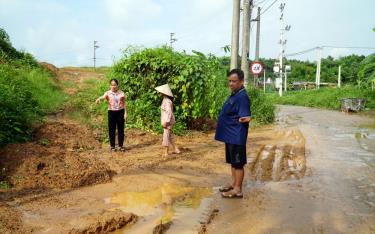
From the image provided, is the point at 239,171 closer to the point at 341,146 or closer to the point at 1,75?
the point at 341,146

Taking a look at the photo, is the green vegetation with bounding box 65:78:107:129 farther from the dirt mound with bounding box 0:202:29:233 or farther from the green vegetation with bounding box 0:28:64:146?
the dirt mound with bounding box 0:202:29:233

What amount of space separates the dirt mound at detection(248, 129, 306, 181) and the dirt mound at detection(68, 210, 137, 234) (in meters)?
2.92

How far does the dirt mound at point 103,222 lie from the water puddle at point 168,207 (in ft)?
0.34

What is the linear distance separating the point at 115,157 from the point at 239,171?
335 cm

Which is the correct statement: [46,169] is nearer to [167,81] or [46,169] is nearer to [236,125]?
[236,125]

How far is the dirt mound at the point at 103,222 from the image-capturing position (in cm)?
447

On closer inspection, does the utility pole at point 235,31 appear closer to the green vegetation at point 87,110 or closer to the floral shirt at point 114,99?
the green vegetation at point 87,110

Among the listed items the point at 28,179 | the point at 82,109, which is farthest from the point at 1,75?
the point at 28,179

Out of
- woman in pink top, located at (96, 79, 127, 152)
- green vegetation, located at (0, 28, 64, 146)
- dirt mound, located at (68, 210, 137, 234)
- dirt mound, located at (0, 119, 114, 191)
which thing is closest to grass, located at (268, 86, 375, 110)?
green vegetation, located at (0, 28, 64, 146)

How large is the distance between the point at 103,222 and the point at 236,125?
2269mm

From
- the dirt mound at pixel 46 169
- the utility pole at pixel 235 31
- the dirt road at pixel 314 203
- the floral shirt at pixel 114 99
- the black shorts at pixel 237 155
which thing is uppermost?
the utility pole at pixel 235 31

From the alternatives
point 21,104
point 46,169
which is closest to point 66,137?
point 21,104

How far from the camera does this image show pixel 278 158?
876 centimetres

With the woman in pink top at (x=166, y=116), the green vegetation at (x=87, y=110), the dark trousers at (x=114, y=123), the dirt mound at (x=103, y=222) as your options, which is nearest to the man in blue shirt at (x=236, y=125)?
the dirt mound at (x=103, y=222)
